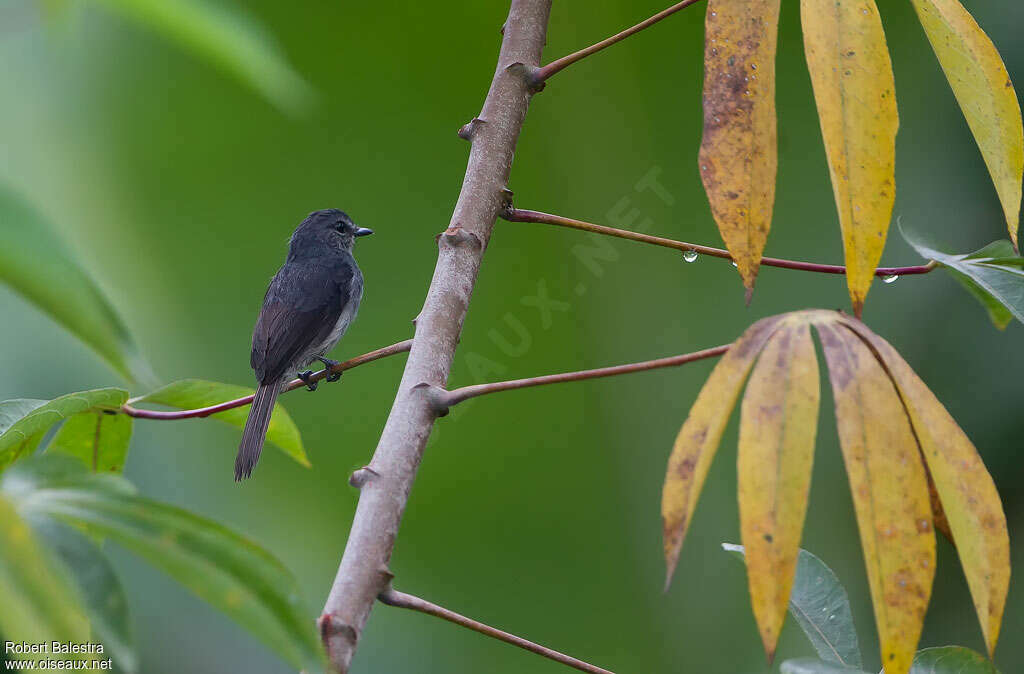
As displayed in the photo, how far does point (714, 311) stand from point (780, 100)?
1.92ft

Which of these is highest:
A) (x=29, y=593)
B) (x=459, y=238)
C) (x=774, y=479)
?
(x=459, y=238)

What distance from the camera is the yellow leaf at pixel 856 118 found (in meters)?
0.76

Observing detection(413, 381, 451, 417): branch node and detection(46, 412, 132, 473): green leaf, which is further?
detection(46, 412, 132, 473): green leaf

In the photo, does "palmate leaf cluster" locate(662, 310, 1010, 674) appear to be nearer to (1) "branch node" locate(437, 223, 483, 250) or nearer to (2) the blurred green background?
(1) "branch node" locate(437, 223, 483, 250)

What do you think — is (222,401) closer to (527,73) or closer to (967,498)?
(527,73)

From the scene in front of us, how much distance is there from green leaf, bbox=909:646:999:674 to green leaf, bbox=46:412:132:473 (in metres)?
1.03

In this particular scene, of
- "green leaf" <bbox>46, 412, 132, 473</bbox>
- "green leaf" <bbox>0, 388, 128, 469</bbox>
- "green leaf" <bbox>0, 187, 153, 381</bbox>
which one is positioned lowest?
"green leaf" <bbox>46, 412, 132, 473</bbox>

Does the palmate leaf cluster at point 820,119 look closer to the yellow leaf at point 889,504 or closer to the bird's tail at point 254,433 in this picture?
the yellow leaf at point 889,504

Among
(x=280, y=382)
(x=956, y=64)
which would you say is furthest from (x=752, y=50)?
(x=280, y=382)

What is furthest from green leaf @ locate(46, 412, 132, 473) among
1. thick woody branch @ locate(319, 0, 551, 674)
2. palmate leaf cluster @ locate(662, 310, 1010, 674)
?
palmate leaf cluster @ locate(662, 310, 1010, 674)

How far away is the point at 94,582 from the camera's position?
582 millimetres

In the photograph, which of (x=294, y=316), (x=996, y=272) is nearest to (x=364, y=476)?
(x=996, y=272)

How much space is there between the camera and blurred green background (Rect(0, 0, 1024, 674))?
228cm

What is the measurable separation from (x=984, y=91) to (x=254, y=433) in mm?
1284
